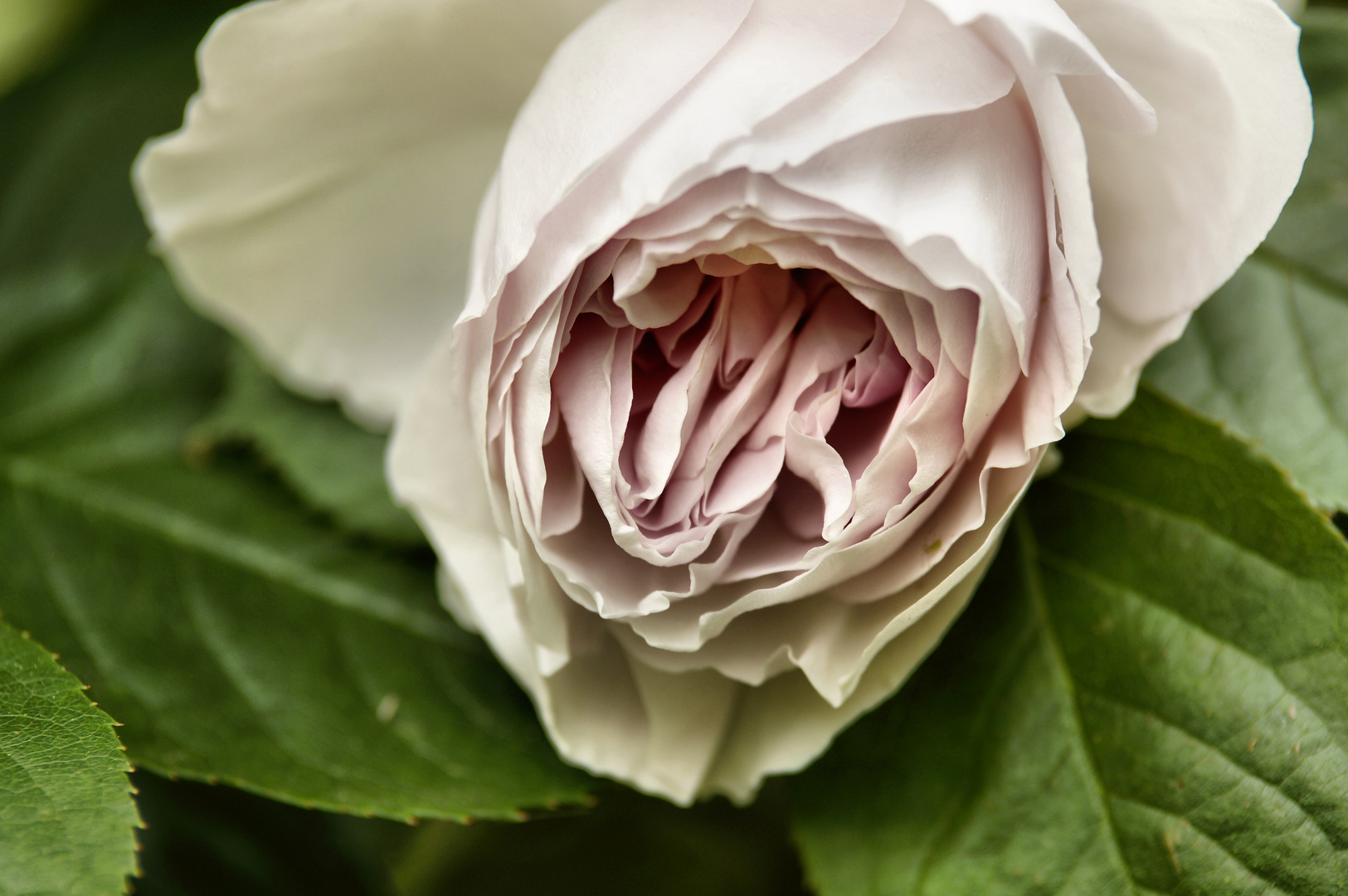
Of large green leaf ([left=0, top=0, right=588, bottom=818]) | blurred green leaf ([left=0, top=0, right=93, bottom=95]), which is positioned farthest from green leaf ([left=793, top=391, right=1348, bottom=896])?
blurred green leaf ([left=0, top=0, right=93, bottom=95])

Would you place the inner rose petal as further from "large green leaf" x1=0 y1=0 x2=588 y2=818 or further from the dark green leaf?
the dark green leaf

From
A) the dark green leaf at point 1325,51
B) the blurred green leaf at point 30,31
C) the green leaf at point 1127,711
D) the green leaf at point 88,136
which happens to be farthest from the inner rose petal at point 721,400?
the blurred green leaf at point 30,31

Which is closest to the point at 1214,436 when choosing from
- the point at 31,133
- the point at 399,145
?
the point at 399,145

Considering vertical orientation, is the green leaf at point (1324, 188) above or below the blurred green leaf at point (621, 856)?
above

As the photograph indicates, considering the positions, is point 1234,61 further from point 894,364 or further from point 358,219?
point 358,219

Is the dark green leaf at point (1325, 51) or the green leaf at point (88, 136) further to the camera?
the green leaf at point (88, 136)

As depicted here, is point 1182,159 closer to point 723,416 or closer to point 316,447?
point 723,416

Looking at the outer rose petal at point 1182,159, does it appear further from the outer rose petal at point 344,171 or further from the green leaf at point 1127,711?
the outer rose petal at point 344,171
